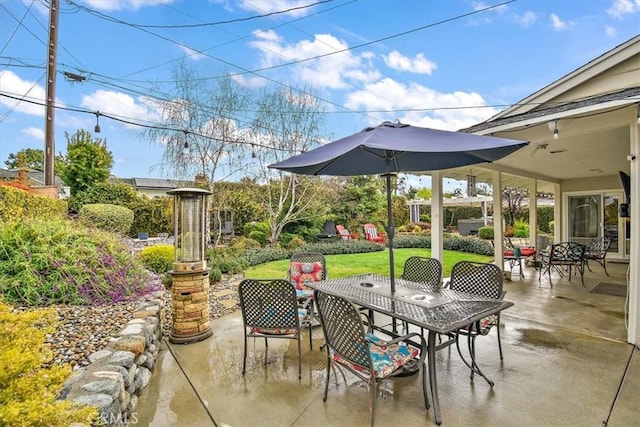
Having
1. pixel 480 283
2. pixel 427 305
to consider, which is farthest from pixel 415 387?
pixel 480 283

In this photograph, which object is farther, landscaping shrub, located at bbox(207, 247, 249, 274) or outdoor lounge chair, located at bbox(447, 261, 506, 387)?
landscaping shrub, located at bbox(207, 247, 249, 274)

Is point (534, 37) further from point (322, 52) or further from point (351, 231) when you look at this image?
point (351, 231)

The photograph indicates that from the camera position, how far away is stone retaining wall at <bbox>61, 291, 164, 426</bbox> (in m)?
1.91

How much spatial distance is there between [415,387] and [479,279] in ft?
4.69

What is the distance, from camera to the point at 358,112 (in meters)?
11.4

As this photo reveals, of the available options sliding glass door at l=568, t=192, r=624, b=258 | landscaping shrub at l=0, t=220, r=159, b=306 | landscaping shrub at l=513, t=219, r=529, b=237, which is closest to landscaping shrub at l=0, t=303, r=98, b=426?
landscaping shrub at l=0, t=220, r=159, b=306

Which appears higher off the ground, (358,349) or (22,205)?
(22,205)

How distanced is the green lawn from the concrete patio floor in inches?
132

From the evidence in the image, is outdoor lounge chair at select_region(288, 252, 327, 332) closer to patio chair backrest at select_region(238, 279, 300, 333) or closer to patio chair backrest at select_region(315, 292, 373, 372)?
patio chair backrest at select_region(238, 279, 300, 333)

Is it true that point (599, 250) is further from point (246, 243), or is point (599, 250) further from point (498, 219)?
point (246, 243)

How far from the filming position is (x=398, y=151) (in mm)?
2861

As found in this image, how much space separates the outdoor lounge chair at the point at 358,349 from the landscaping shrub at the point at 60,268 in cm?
298

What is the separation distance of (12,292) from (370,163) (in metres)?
4.28

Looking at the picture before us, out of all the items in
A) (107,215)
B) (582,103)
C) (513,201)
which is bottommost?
(107,215)
